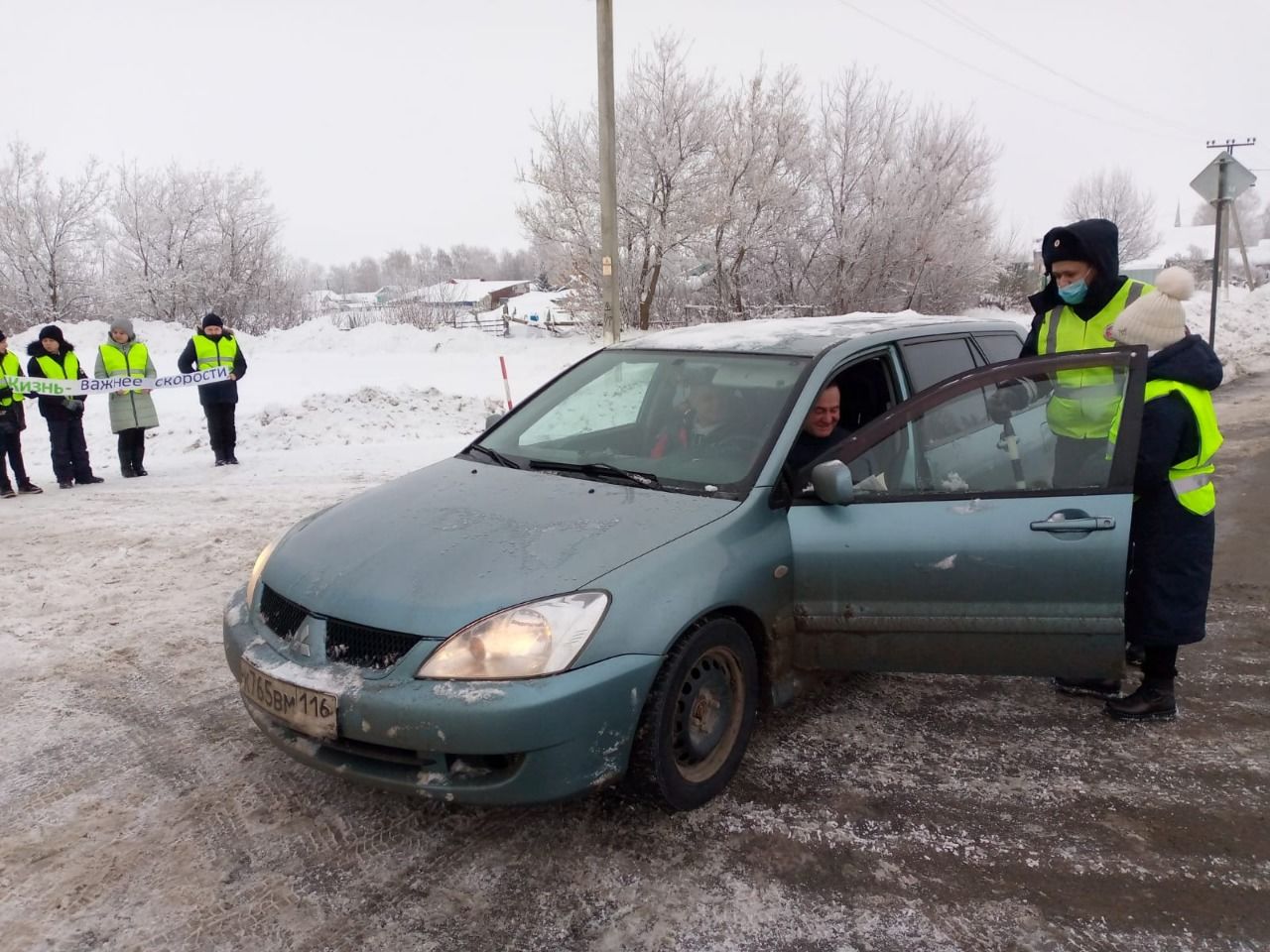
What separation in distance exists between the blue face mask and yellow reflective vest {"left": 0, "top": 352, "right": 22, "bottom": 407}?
891 cm

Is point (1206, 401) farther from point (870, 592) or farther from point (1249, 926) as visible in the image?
point (1249, 926)

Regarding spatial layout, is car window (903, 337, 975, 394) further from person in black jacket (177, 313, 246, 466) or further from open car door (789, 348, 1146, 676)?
person in black jacket (177, 313, 246, 466)

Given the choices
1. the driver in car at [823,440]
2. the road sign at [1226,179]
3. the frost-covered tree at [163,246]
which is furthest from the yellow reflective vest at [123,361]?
the frost-covered tree at [163,246]

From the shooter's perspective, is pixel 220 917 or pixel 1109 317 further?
pixel 1109 317

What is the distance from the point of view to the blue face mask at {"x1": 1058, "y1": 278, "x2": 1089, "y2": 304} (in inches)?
154

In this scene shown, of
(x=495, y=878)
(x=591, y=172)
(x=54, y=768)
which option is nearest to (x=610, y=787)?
(x=495, y=878)

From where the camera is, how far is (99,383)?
9.07 m

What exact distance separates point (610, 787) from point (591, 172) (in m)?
20.6

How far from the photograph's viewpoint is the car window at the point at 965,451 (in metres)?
3.30

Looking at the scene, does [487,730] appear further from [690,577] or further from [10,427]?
[10,427]

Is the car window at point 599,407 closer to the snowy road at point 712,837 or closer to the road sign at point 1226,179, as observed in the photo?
the snowy road at point 712,837

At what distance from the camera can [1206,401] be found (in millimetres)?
3436

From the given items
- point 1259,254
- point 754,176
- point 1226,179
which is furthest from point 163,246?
point 1259,254

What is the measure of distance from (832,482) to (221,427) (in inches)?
326
